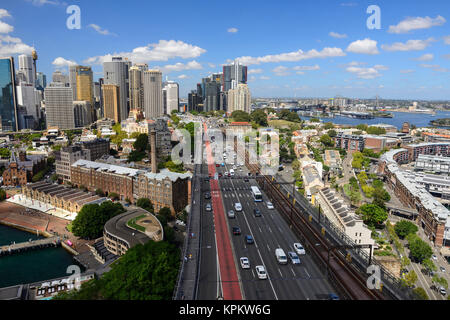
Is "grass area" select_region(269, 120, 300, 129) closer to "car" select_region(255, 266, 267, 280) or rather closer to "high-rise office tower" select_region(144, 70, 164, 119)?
"high-rise office tower" select_region(144, 70, 164, 119)

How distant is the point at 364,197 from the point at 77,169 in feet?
105

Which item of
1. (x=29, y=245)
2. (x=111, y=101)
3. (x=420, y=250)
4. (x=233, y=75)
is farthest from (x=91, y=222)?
(x=233, y=75)

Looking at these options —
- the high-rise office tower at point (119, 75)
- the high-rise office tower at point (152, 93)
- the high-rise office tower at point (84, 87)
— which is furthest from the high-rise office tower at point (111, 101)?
the high-rise office tower at point (84, 87)

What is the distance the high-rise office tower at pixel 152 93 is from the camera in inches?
3465

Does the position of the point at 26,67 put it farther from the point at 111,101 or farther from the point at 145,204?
the point at 145,204

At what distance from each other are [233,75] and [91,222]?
4236 inches

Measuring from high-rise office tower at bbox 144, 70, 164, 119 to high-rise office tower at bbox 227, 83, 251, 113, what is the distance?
73.1 ft

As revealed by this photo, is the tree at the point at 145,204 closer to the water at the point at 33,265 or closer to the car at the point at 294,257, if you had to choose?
the water at the point at 33,265

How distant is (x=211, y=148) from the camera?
4722cm

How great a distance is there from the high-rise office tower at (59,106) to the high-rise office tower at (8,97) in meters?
7.06

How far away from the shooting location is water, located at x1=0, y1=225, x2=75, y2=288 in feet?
71.2

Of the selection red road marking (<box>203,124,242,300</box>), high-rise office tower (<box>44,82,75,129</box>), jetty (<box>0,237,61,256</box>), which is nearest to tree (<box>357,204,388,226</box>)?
red road marking (<box>203,124,242,300</box>)
